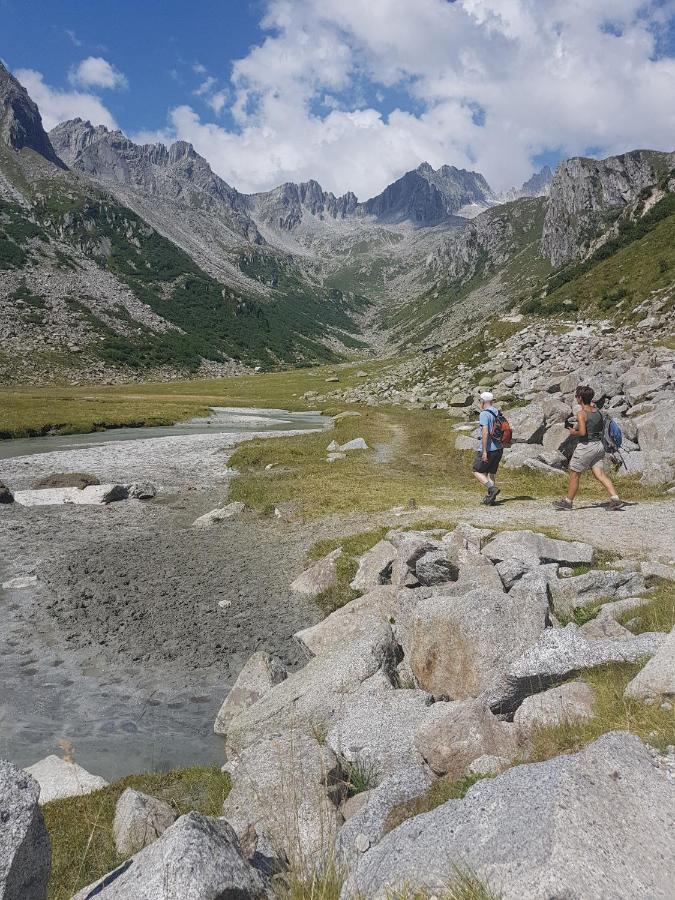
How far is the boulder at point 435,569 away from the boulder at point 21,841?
1095cm

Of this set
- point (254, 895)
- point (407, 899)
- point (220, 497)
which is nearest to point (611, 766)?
point (407, 899)

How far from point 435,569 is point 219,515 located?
43.4 feet

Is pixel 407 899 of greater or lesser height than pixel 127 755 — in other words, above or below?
above

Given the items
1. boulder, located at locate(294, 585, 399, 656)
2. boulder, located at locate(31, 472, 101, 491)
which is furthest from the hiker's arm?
boulder, located at locate(31, 472, 101, 491)

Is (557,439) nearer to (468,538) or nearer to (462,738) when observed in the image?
(468,538)

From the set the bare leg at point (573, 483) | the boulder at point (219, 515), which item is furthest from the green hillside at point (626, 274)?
the boulder at point (219, 515)

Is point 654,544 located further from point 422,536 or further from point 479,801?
point 479,801

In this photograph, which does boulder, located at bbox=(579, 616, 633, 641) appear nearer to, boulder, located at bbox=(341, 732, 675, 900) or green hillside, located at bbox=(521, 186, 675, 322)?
boulder, located at bbox=(341, 732, 675, 900)

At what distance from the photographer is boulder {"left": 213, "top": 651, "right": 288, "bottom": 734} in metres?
10.4

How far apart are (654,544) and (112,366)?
545ft

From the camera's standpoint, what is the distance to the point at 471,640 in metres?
9.02

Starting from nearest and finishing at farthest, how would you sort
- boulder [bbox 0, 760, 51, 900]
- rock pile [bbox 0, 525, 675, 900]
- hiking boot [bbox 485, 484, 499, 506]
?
rock pile [bbox 0, 525, 675, 900]
boulder [bbox 0, 760, 51, 900]
hiking boot [bbox 485, 484, 499, 506]

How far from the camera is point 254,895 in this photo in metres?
4.21

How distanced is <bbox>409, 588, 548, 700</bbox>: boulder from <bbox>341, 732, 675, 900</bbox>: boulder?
3887mm
